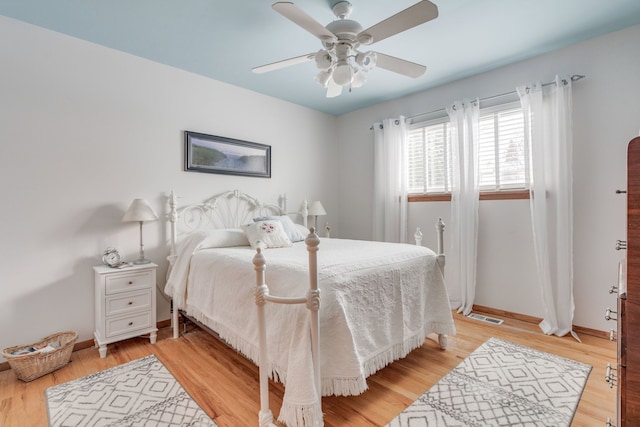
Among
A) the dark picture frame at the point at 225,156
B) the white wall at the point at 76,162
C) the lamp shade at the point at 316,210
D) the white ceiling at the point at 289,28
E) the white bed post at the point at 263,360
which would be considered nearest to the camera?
the white bed post at the point at 263,360

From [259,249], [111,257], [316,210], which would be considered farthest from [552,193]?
[111,257]

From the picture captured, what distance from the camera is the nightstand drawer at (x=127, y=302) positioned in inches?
94.7

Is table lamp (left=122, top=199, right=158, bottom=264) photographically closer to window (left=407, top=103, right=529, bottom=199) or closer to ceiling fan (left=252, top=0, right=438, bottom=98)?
ceiling fan (left=252, top=0, right=438, bottom=98)

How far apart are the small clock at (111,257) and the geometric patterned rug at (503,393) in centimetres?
242

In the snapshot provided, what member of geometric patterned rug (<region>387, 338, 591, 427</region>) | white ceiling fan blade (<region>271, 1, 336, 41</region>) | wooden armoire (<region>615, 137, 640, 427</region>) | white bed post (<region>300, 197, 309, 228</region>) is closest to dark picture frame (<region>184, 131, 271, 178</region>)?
white bed post (<region>300, 197, 309, 228</region>)

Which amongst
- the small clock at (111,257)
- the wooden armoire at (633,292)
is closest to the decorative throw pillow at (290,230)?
the small clock at (111,257)

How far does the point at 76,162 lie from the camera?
8.23 feet

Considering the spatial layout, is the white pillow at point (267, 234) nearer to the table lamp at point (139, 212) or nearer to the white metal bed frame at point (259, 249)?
the white metal bed frame at point (259, 249)

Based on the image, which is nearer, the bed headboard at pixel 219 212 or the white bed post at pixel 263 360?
the white bed post at pixel 263 360

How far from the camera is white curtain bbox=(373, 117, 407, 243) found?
12.6ft

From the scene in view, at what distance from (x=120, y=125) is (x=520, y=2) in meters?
3.36

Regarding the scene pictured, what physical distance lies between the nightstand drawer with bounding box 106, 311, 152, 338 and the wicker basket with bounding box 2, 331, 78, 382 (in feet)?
0.79

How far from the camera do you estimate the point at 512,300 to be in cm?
309

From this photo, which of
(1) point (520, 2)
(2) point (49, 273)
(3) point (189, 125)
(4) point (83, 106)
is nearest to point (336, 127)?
(3) point (189, 125)
